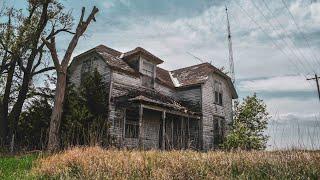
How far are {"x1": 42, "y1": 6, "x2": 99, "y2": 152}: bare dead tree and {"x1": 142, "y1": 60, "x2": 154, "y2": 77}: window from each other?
508 cm

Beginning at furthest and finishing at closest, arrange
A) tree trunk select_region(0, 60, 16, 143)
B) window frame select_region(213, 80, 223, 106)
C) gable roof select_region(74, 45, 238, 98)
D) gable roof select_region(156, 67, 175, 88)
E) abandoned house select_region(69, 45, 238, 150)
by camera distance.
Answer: window frame select_region(213, 80, 223, 106)
gable roof select_region(156, 67, 175, 88)
gable roof select_region(74, 45, 238, 98)
tree trunk select_region(0, 60, 16, 143)
abandoned house select_region(69, 45, 238, 150)

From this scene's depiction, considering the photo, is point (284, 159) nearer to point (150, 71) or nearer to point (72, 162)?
point (72, 162)

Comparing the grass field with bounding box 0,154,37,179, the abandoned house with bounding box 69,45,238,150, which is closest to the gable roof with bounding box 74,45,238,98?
the abandoned house with bounding box 69,45,238,150

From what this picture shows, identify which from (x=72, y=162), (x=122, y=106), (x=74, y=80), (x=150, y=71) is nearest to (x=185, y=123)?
(x=150, y=71)

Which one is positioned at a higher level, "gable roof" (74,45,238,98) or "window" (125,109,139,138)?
"gable roof" (74,45,238,98)

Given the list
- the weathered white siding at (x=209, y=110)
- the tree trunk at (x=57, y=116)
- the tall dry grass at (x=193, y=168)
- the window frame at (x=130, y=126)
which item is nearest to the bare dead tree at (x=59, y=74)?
the tree trunk at (x=57, y=116)

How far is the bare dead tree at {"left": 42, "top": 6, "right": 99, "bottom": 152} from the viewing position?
1661cm

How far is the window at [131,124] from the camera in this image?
21266 millimetres

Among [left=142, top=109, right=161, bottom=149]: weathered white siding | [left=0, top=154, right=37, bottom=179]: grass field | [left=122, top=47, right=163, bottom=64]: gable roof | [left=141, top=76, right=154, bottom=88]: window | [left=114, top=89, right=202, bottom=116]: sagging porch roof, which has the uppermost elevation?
[left=122, top=47, right=163, bottom=64]: gable roof

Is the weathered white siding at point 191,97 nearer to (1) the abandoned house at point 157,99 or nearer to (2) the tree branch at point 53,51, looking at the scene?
(1) the abandoned house at point 157,99

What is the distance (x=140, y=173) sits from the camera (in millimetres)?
7172

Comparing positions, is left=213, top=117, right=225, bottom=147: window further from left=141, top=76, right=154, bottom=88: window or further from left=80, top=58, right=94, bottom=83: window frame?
left=80, top=58, right=94, bottom=83: window frame

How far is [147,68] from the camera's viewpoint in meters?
24.1

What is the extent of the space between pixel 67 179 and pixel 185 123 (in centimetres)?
1880
